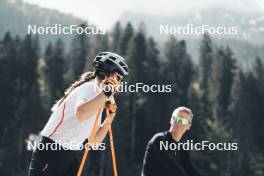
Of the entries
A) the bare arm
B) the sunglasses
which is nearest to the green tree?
the sunglasses

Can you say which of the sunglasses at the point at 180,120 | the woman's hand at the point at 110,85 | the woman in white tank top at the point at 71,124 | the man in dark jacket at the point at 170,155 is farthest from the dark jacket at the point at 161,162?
the woman's hand at the point at 110,85

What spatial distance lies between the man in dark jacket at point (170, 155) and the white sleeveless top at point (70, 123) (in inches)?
A: 65.6

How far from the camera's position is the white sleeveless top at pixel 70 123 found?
14.1ft

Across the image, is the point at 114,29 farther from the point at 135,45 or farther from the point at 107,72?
the point at 107,72

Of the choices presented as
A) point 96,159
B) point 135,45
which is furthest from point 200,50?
point 96,159

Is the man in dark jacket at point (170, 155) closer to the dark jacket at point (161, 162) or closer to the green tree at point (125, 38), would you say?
the dark jacket at point (161, 162)

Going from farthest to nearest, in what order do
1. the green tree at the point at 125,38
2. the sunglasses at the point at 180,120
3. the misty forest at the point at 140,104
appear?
the green tree at the point at 125,38
the misty forest at the point at 140,104
the sunglasses at the point at 180,120

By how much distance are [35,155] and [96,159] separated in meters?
50.0

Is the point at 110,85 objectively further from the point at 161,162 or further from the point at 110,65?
the point at 161,162

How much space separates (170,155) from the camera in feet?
19.1

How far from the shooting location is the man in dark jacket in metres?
5.77

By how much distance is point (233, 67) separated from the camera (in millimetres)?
81125

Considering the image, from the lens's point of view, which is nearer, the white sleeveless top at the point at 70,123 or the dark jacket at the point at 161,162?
the white sleeveless top at the point at 70,123

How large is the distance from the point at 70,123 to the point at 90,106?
0.39 meters
